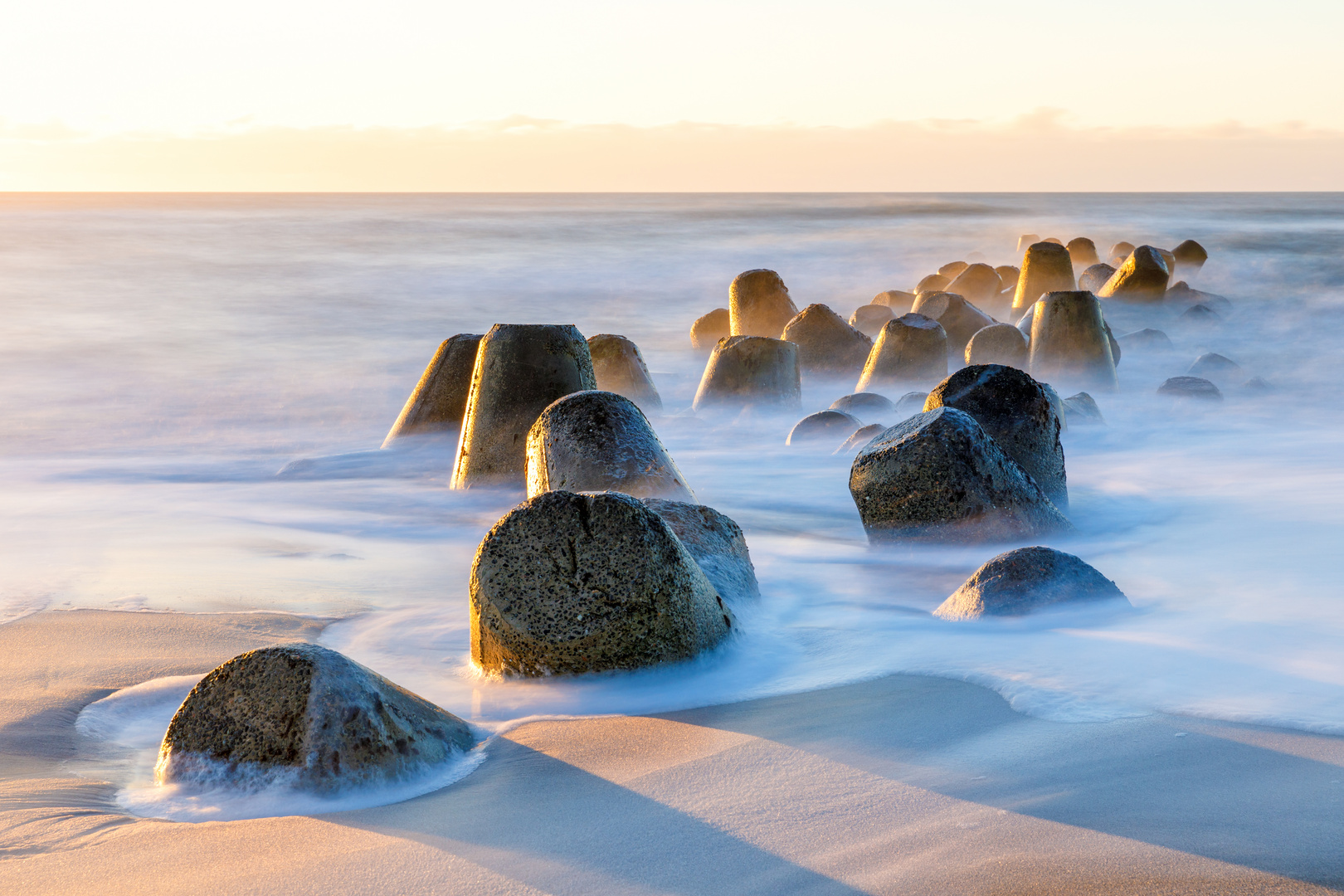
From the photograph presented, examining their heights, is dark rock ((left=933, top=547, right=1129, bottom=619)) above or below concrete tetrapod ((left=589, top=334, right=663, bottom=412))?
below

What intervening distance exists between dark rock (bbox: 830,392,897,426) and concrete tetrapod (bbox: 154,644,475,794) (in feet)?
19.9

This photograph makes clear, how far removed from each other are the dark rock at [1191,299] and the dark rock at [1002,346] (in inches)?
267

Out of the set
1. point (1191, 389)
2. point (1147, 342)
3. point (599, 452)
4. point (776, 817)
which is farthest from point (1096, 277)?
point (776, 817)

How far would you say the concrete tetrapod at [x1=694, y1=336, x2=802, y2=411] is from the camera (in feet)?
28.6

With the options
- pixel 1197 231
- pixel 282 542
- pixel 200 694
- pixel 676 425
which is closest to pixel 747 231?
pixel 1197 231

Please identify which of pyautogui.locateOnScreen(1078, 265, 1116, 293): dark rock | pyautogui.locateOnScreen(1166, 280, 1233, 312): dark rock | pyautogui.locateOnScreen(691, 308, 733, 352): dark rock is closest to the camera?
pyautogui.locateOnScreen(691, 308, 733, 352): dark rock

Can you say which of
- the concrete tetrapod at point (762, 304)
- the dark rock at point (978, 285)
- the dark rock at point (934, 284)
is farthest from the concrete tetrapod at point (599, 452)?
the dark rock at point (934, 284)

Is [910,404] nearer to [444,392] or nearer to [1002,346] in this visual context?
[1002,346]

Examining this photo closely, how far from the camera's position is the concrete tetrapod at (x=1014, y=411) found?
5.07 metres

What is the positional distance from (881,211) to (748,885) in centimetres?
6074

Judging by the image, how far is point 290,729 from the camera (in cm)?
242

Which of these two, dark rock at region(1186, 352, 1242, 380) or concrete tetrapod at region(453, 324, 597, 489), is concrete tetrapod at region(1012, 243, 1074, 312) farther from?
concrete tetrapod at region(453, 324, 597, 489)

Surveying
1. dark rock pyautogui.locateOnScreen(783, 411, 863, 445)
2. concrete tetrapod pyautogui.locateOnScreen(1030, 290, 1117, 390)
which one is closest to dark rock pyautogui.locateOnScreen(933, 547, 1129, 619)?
dark rock pyautogui.locateOnScreen(783, 411, 863, 445)

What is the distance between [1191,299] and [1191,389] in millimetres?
7165
